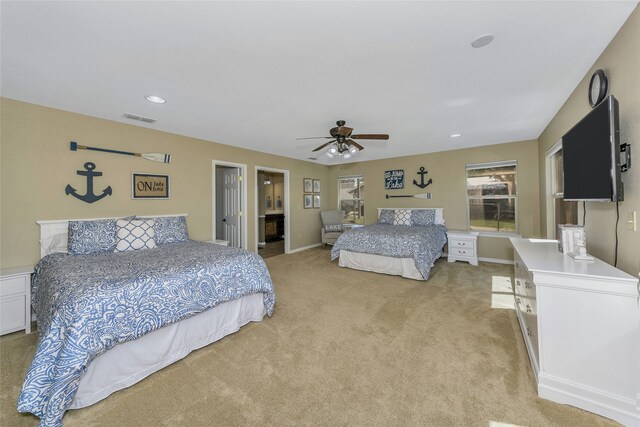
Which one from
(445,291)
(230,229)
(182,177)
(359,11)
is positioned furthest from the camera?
(230,229)

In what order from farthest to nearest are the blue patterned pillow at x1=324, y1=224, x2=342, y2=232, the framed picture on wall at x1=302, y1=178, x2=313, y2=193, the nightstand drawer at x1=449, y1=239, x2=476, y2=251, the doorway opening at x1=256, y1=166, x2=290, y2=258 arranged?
the doorway opening at x1=256, y1=166, x2=290, y2=258
the framed picture on wall at x1=302, y1=178, x2=313, y2=193
the blue patterned pillow at x1=324, y1=224, x2=342, y2=232
the nightstand drawer at x1=449, y1=239, x2=476, y2=251

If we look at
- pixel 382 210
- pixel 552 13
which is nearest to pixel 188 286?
pixel 552 13

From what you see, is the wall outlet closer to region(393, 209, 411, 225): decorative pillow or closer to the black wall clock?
the black wall clock

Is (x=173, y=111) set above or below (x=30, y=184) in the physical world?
above

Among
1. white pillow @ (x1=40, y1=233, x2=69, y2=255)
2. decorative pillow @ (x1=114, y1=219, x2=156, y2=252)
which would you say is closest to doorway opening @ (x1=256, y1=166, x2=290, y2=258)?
decorative pillow @ (x1=114, y1=219, x2=156, y2=252)

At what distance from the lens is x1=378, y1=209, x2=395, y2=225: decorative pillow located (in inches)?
220

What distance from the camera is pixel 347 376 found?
180cm

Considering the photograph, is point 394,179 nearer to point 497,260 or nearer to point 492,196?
point 492,196

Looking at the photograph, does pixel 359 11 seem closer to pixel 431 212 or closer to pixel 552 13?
pixel 552 13

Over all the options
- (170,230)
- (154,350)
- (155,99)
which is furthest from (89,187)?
(154,350)

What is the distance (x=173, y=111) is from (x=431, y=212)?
16.2 feet

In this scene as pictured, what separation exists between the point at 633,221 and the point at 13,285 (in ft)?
16.5

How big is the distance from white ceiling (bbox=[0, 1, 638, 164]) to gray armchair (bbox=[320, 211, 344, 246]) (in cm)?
346

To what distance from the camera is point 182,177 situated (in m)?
4.03
